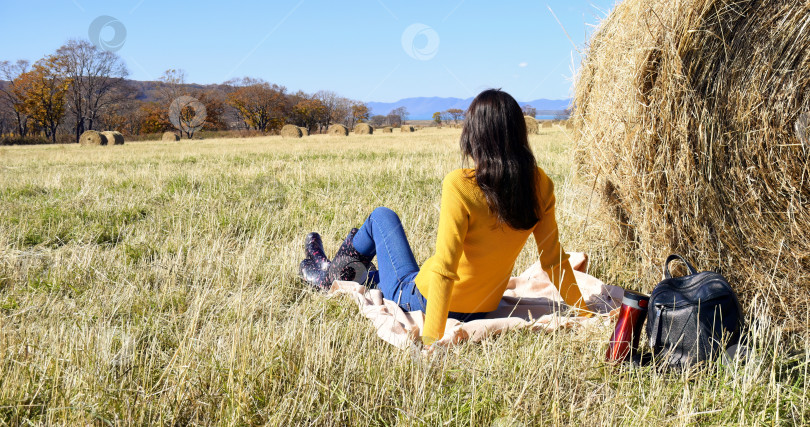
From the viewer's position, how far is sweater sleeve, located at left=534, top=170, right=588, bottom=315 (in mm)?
2637

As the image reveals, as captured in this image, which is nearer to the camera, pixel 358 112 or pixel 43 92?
pixel 43 92

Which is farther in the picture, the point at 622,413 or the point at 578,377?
the point at 578,377

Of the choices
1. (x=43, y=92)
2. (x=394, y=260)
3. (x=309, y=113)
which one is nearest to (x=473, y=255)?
(x=394, y=260)

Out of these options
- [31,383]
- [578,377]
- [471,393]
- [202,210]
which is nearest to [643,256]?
[578,377]

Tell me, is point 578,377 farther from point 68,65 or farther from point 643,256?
point 68,65

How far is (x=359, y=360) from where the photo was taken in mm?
2236

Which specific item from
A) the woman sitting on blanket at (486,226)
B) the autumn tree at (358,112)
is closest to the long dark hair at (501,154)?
the woman sitting on blanket at (486,226)

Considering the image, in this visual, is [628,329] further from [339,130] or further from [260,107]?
[260,107]

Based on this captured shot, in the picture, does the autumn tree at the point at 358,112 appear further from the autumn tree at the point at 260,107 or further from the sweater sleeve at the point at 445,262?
the sweater sleeve at the point at 445,262

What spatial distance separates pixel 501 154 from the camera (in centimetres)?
240

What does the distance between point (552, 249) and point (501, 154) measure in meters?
0.66

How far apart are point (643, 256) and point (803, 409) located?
1.33 m

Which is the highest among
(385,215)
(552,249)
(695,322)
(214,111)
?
(214,111)

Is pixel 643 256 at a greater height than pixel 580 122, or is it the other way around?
pixel 580 122
